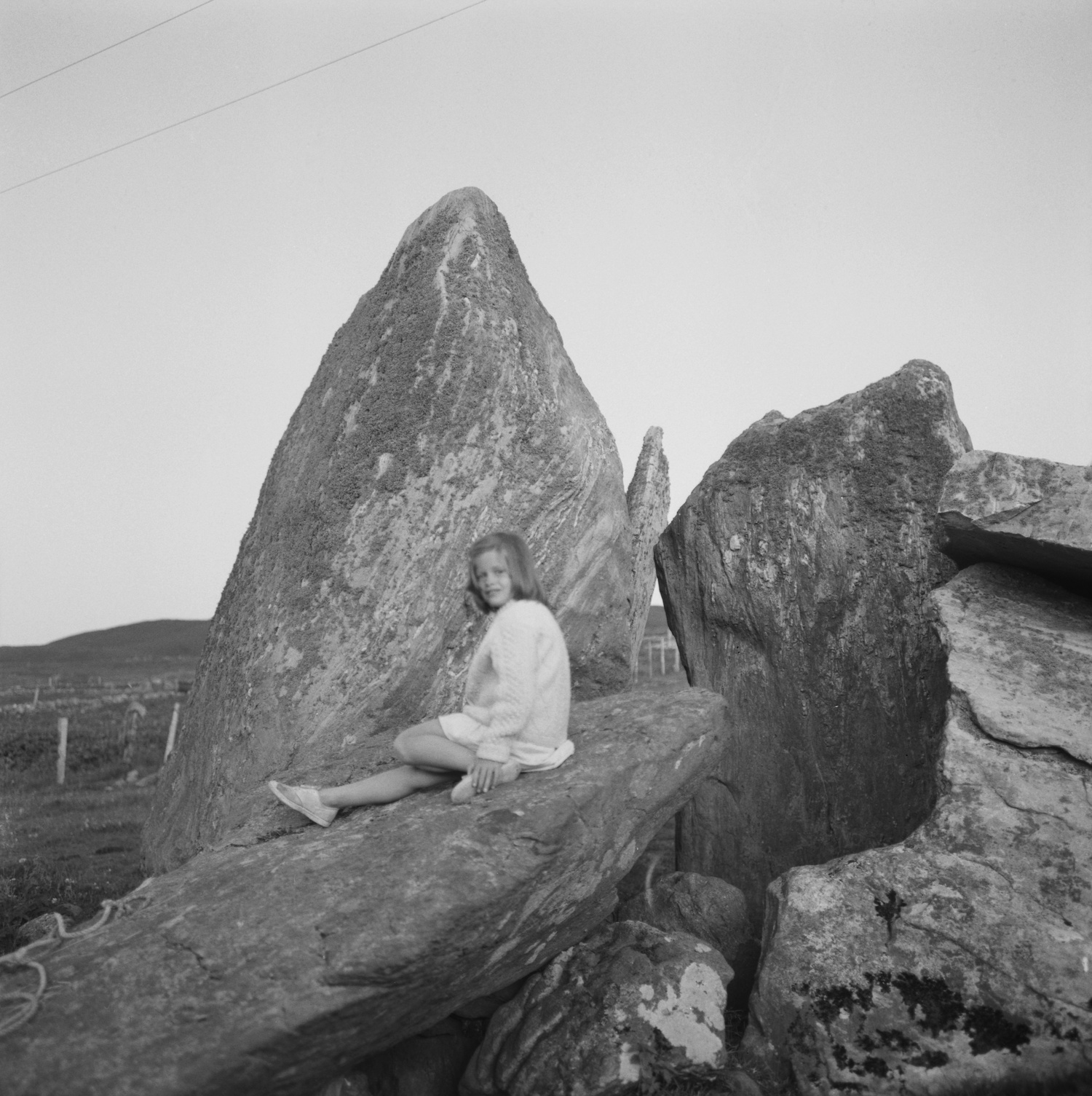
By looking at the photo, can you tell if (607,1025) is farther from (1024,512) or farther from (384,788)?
(1024,512)

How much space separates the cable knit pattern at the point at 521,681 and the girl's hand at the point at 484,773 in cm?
4

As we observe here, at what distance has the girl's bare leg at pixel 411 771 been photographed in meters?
6.27

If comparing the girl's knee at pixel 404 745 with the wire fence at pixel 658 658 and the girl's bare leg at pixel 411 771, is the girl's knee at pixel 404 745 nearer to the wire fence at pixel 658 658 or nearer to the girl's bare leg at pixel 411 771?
the girl's bare leg at pixel 411 771

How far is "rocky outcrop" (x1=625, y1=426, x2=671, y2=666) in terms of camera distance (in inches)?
432

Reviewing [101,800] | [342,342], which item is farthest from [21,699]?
[342,342]

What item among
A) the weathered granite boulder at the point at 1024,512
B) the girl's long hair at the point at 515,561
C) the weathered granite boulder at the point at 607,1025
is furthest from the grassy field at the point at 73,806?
the weathered granite boulder at the point at 1024,512

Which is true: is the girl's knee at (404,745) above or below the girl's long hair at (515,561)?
below

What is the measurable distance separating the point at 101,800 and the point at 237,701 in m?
13.5

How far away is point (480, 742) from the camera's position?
6.17 metres

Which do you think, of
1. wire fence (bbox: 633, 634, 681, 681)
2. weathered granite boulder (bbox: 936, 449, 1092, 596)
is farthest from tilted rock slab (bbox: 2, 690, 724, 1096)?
wire fence (bbox: 633, 634, 681, 681)

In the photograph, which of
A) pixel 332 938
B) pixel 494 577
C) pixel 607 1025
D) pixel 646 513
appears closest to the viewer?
pixel 332 938

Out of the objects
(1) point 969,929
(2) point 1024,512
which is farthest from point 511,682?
(2) point 1024,512

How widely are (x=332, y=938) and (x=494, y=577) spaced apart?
230 centimetres

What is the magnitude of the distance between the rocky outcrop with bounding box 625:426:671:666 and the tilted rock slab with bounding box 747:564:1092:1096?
4109mm
